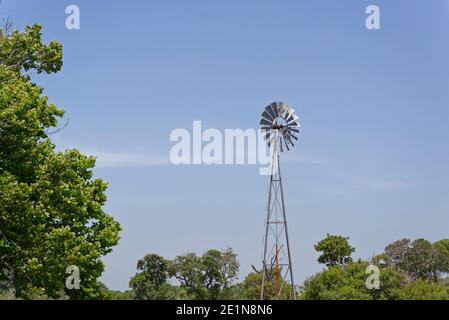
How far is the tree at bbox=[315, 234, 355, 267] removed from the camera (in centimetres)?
7756

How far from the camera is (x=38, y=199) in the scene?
91.1ft

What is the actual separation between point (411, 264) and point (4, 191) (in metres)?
70.3

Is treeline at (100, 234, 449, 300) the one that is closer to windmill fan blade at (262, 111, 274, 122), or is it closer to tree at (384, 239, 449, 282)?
tree at (384, 239, 449, 282)

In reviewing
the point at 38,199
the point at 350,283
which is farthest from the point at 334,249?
the point at 38,199

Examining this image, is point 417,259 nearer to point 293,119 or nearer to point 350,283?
point 350,283

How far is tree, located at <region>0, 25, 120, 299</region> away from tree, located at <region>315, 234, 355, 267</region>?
48969 millimetres

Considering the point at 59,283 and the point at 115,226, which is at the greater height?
the point at 115,226

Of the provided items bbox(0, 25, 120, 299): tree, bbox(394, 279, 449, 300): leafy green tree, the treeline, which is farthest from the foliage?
bbox(0, 25, 120, 299): tree

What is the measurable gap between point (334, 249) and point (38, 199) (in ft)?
181

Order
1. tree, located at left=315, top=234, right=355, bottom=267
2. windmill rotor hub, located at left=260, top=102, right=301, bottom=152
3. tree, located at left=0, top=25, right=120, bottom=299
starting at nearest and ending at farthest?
tree, located at left=0, top=25, right=120, bottom=299 → windmill rotor hub, located at left=260, top=102, right=301, bottom=152 → tree, located at left=315, top=234, right=355, bottom=267

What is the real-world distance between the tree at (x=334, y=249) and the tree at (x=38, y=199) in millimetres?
48969
